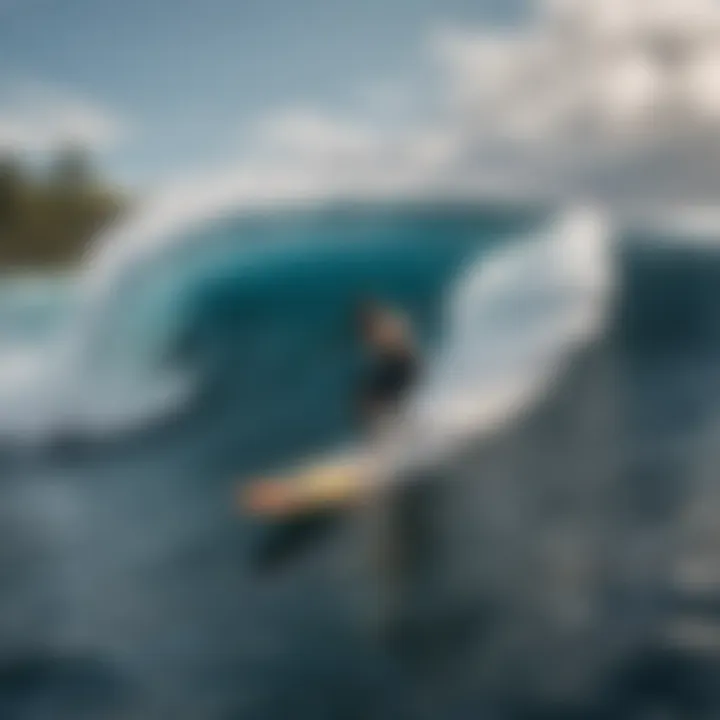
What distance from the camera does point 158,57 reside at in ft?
4.92

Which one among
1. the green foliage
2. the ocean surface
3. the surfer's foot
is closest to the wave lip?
the ocean surface

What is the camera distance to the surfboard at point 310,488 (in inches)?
52.4

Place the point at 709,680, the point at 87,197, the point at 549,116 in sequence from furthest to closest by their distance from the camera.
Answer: the point at 87,197, the point at 549,116, the point at 709,680

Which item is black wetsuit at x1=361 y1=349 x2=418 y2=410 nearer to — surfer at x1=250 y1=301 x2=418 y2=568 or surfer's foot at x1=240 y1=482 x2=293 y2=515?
surfer at x1=250 y1=301 x2=418 y2=568

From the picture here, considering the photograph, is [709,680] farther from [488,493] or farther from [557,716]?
[488,493]

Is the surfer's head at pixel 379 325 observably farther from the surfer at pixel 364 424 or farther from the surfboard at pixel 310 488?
the surfboard at pixel 310 488

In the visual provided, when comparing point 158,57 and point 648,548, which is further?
point 158,57

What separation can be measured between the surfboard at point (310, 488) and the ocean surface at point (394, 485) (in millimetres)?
21

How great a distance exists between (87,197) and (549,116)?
0.62 metres

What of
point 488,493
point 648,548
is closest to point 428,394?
→ point 488,493

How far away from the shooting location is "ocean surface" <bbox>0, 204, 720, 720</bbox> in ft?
4.17

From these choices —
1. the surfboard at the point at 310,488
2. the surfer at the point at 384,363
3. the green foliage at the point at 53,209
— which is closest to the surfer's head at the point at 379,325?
the surfer at the point at 384,363

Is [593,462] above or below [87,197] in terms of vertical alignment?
below

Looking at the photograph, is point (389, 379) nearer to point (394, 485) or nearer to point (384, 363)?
point (384, 363)
